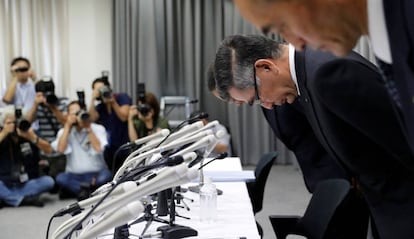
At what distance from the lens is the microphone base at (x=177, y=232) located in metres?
2.03

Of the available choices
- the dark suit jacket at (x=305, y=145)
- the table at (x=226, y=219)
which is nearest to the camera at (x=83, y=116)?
the table at (x=226, y=219)

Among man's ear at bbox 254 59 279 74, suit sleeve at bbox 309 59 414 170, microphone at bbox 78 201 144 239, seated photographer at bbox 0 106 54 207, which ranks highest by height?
man's ear at bbox 254 59 279 74

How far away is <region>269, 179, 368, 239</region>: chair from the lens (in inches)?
88.5

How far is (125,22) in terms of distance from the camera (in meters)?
6.31

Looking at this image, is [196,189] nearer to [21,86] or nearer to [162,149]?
[162,149]

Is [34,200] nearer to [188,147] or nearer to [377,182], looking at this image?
[188,147]

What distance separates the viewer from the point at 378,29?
33.6 inches

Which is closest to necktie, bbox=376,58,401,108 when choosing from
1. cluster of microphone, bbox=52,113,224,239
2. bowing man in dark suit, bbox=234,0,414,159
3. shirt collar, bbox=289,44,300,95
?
bowing man in dark suit, bbox=234,0,414,159

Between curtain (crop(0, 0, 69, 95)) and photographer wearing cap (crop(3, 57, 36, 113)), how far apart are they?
23.7 inches

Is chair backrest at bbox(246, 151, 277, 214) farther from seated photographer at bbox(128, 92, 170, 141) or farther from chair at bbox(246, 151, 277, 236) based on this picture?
seated photographer at bbox(128, 92, 170, 141)

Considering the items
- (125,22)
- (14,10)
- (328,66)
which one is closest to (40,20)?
(14,10)

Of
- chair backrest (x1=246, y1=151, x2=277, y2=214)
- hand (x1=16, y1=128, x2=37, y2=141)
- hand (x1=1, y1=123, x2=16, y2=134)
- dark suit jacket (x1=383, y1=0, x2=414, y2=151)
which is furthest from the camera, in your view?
hand (x1=16, y1=128, x2=37, y2=141)

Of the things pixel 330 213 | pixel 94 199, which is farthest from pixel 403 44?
pixel 330 213

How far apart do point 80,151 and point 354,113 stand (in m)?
3.71
